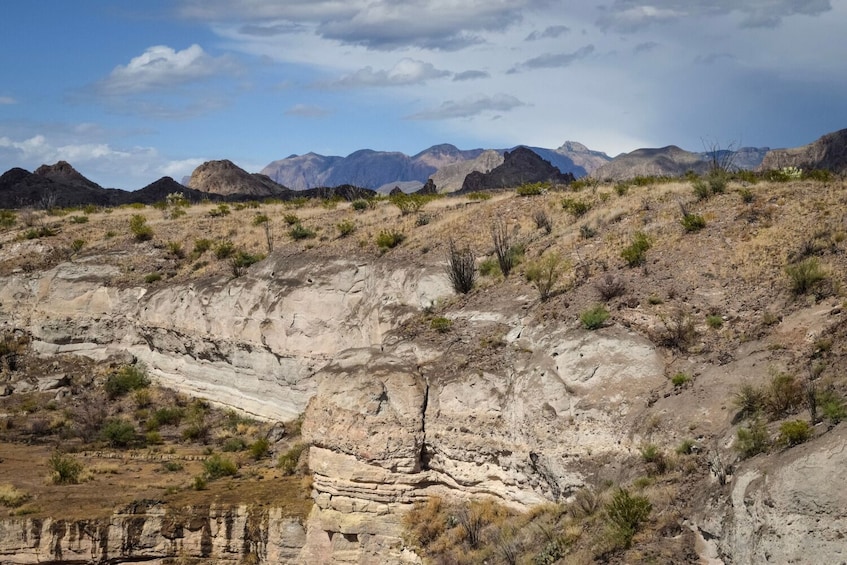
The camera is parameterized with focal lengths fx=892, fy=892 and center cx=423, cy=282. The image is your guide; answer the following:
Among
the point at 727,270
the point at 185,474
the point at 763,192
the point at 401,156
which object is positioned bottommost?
the point at 185,474

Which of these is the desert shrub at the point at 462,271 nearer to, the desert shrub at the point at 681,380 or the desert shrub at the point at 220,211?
the desert shrub at the point at 681,380

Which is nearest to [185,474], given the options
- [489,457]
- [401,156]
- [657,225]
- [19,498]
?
[19,498]

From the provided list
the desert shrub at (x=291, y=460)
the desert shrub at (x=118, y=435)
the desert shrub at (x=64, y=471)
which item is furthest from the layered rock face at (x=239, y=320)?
the desert shrub at (x=64, y=471)

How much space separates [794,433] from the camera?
14.2m

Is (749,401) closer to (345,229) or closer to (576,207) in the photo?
(576,207)

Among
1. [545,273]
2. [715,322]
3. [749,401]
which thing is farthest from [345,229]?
[749,401]

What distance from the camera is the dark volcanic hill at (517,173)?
234 ft

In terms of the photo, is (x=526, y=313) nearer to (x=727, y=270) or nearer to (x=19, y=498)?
(x=727, y=270)

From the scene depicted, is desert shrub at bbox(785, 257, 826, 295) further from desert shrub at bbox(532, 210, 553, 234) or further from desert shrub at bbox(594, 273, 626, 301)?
desert shrub at bbox(532, 210, 553, 234)

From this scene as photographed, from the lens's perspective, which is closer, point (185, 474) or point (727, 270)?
point (727, 270)

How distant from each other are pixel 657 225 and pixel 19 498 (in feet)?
65.2

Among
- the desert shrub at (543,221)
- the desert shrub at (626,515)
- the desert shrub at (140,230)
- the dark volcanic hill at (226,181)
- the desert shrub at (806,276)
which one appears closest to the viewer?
Result: the desert shrub at (626,515)

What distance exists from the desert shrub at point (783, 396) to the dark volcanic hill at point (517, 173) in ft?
175

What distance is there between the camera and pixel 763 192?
26766 mm
